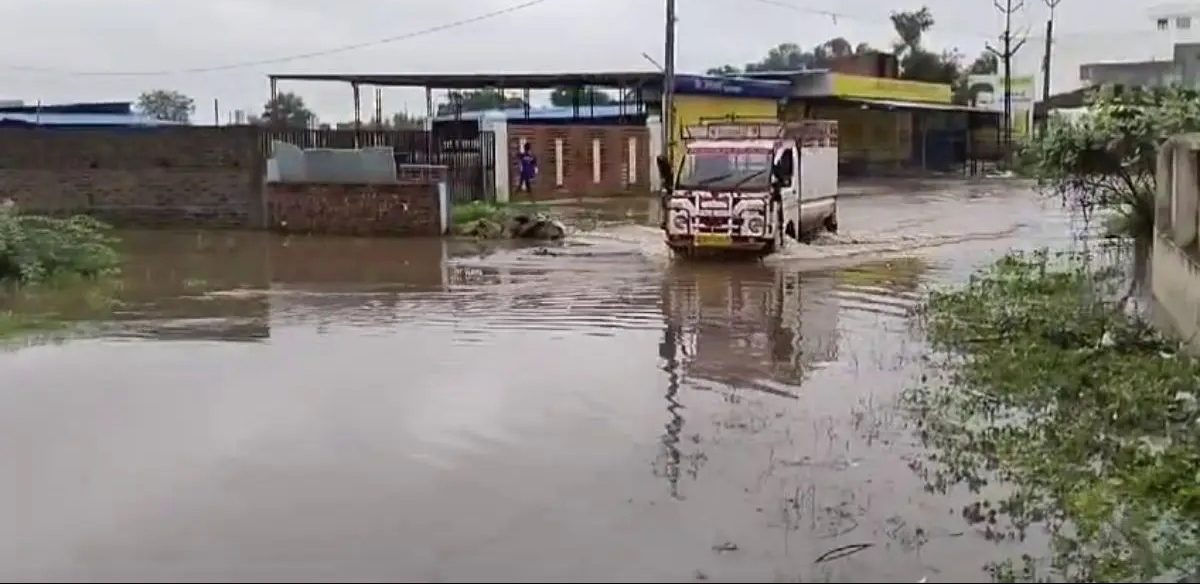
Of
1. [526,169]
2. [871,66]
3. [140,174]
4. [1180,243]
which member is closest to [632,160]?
[526,169]

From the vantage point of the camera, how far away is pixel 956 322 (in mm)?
13820

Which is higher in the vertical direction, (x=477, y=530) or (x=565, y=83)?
(x=565, y=83)

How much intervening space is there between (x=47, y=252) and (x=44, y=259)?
0.44 feet

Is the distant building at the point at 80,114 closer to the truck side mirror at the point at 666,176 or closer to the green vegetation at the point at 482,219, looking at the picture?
the green vegetation at the point at 482,219

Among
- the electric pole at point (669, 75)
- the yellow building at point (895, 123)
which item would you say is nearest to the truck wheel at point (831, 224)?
the electric pole at point (669, 75)

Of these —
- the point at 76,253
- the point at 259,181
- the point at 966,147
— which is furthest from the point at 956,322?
the point at 966,147

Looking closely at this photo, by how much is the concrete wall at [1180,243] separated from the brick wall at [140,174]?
1772 centimetres

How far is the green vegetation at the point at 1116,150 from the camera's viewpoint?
1888 cm

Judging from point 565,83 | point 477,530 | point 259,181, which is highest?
point 565,83

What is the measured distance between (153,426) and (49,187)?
21158 millimetres

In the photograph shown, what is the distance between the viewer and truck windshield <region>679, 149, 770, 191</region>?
21172 millimetres

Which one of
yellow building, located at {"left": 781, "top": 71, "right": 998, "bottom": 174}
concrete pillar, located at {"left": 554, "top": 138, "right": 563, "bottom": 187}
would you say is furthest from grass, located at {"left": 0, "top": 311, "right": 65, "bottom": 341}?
yellow building, located at {"left": 781, "top": 71, "right": 998, "bottom": 174}

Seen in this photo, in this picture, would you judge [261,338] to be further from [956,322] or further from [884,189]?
[884,189]

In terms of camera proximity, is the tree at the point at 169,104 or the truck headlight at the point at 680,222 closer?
the truck headlight at the point at 680,222
